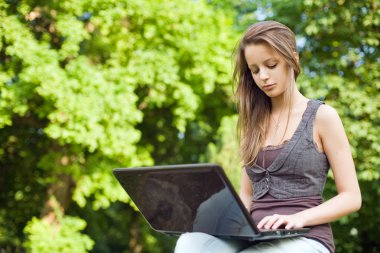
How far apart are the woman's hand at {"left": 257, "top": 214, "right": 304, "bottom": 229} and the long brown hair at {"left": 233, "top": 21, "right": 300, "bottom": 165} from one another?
310mm

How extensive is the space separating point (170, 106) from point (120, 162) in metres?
1.86

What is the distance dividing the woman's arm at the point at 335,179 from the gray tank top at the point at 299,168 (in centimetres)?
4

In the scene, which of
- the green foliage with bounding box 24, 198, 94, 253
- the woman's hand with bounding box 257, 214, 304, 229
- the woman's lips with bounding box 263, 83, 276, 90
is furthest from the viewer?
the green foliage with bounding box 24, 198, 94, 253

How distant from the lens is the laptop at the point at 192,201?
151 centimetres

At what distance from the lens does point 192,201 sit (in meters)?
1.66

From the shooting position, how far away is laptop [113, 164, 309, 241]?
1.51 meters

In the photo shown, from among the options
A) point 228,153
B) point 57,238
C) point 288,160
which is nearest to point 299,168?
point 288,160

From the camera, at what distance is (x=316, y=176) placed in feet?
6.12

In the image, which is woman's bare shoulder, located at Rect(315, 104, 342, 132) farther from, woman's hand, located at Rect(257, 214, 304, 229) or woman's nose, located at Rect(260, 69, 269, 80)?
woman's hand, located at Rect(257, 214, 304, 229)

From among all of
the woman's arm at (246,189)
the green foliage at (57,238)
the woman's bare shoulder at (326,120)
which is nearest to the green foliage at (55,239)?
the green foliage at (57,238)

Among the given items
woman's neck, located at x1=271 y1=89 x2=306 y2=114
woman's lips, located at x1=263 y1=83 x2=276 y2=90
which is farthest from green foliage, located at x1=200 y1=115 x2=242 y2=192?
woman's lips, located at x1=263 y1=83 x2=276 y2=90

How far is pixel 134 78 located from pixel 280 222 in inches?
261

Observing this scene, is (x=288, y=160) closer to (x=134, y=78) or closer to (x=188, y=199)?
(x=188, y=199)

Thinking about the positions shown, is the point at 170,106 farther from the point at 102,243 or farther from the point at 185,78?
the point at 102,243
